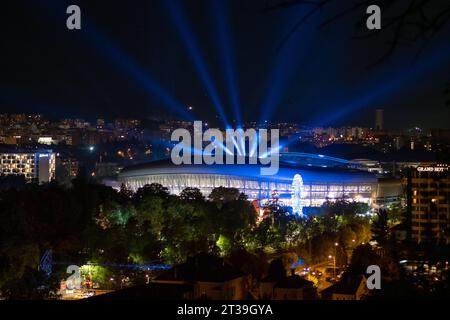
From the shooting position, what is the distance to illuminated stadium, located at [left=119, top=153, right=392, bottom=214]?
1254 inches

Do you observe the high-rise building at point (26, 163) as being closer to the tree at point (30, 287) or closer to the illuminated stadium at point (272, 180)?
the illuminated stadium at point (272, 180)

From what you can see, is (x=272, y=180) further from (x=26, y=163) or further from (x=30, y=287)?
(x=30, y=287)

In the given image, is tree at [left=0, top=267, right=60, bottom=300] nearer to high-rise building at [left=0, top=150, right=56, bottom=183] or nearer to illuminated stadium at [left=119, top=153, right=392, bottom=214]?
illuminated stadium at [left=119, top=153, right=392, bottom=214]

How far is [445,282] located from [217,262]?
9581mm

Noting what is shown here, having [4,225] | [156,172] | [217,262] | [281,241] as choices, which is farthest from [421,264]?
[156,172]

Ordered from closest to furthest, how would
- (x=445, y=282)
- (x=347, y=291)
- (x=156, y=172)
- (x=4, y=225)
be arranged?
(x=445, y=282), (x=347, y=291), (x=4, y=225), (x=156, y=172)

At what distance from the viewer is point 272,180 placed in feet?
105

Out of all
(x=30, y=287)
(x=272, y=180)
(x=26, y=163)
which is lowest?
(x=30, y=287)

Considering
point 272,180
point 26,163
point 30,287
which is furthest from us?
point 26,163

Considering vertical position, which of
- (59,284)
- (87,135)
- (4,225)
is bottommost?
(59,284)

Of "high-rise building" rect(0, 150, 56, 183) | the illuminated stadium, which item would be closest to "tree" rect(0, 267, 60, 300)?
the illuminated stadium

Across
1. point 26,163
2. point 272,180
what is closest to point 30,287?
point 272,180
